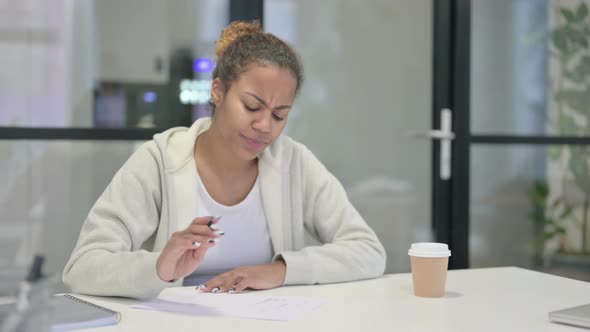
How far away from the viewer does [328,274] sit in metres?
1.86

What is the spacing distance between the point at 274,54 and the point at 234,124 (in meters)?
0.21

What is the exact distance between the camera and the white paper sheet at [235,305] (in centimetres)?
146

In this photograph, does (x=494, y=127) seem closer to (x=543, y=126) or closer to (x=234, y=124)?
(x=543, y=126)

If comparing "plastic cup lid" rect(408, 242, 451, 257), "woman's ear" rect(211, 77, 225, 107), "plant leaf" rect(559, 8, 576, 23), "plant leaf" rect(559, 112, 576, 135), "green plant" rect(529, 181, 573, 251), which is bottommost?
"green plant" rect(529, 181, 573, 251)

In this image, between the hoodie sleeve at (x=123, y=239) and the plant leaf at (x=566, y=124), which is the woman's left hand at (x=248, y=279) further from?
the plant leaf at (x=566, y=124)

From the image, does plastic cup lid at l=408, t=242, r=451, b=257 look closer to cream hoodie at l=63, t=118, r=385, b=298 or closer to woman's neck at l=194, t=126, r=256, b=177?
cream hoodie at l=63, t=118, r=385, b=298

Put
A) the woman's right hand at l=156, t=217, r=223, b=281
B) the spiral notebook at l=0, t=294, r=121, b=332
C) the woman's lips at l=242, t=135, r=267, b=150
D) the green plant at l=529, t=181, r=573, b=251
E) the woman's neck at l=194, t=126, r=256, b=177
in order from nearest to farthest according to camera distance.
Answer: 1. the spiral notebook at l=0, t=294, r=121, b=332
2. the woman's right hand at l=156, t=217, r=223, b=281
3. the woman's lips at l=242, t=135, r=267, b=150
4. the woman's neck at l=194, t=126, r=256, b=177
5. the green plant at l=529, t=181, r=573, b=251

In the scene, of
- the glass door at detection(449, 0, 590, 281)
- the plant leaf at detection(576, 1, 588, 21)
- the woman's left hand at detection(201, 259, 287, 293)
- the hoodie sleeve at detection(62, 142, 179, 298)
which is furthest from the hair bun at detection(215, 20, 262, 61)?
the plant leaf at detection(576, 1, 588, 21)

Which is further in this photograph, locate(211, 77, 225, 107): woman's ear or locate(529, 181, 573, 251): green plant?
locate(529, 181, 573, 251): green plant

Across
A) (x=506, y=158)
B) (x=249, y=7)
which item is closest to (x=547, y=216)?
(x=506, y=158)

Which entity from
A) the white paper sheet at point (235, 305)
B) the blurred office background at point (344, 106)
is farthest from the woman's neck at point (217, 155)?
the blurred office background at point (344, 106)

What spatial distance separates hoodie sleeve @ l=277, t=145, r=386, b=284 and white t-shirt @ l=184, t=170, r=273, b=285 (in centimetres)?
14

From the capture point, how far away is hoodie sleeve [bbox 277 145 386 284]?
184 cm

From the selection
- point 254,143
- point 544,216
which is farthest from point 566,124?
point 254,143
